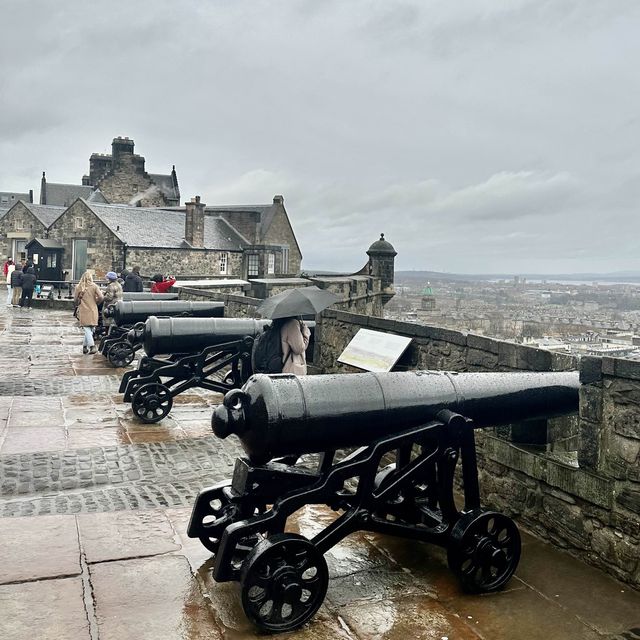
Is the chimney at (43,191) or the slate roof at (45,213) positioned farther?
the chimney at (43,191)

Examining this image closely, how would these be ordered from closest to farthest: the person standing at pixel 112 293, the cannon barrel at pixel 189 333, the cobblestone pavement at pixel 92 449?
the cobblestone pavement at pixel 92 449
the cannon barrel at pixel 189 333
the person standing at pixel 112 293

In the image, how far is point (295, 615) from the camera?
3303 mm

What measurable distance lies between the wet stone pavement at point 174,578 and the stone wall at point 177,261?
30396 millimetres

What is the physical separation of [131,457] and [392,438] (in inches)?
134

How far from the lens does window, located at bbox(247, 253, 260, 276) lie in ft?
143

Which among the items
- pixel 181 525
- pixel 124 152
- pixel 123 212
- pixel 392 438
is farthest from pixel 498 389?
pixel 124 152

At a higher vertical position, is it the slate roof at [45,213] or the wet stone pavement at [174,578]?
the slate roof at [45,213]

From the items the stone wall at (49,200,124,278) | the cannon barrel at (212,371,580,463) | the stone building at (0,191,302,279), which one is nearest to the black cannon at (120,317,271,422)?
the cannon barrel at (212,371,580,463)

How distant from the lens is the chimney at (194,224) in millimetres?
38906

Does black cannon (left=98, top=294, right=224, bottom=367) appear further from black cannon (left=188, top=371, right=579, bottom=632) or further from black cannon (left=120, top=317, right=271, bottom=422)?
black cannon (left=188, top=371, right=579, bottom=632)

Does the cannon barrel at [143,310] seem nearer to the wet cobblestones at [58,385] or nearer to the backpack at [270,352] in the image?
the wet cobblestones at [58,385]

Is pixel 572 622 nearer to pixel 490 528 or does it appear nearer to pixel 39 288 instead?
pixel 490 528

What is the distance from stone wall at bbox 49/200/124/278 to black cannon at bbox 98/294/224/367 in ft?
78.7

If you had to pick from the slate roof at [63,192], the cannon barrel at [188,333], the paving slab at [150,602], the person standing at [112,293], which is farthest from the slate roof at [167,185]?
the paving slab at [150,602]
